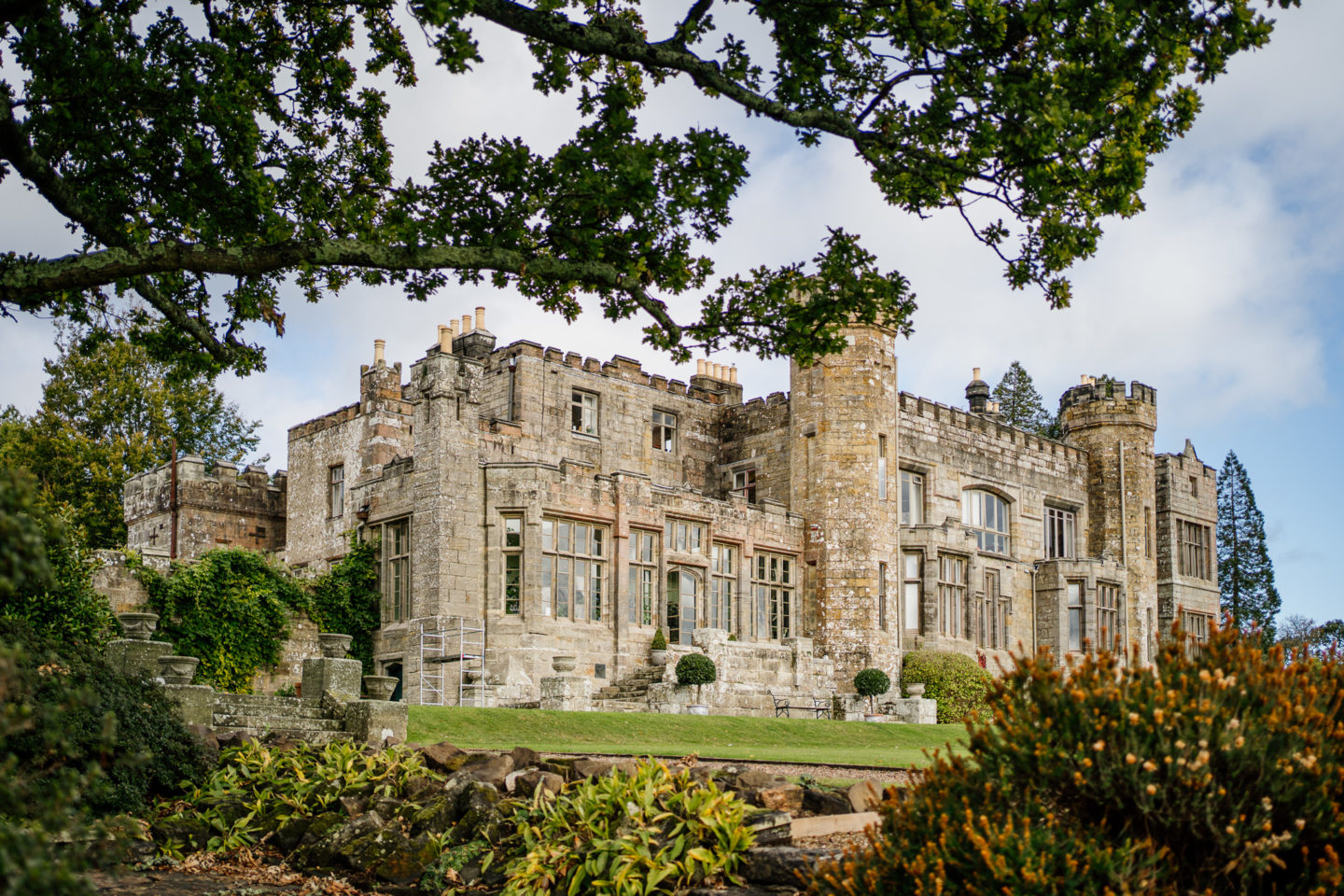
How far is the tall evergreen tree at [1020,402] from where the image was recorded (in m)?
56.6

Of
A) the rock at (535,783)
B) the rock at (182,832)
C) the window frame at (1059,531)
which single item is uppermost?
the window frame at (1059,531)

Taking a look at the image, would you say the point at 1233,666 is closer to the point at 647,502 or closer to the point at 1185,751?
the point at 1185,751

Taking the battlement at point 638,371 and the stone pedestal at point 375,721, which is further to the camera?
the battlement at point 638,371

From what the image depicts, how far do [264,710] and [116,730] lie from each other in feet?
19.3

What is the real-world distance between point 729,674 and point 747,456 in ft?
24.1

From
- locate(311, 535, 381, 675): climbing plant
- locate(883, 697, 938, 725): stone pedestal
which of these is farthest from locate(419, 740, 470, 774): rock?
locate(883, 697, 938, 725): stone pedestal

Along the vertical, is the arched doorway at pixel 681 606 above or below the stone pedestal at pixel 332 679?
above

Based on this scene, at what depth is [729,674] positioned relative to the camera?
100 feet

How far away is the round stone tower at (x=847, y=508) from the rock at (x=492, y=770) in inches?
801

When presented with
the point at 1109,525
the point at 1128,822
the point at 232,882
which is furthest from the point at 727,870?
the point at 1109,525

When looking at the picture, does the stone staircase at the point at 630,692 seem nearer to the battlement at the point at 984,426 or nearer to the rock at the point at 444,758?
the battlement at the point at 984,426

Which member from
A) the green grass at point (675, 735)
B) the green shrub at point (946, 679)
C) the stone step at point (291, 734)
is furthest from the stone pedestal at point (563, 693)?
the green shrub at point (946, 679)

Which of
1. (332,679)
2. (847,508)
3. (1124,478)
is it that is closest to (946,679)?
(847,508)

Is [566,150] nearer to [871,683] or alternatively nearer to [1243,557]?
[871,683]
